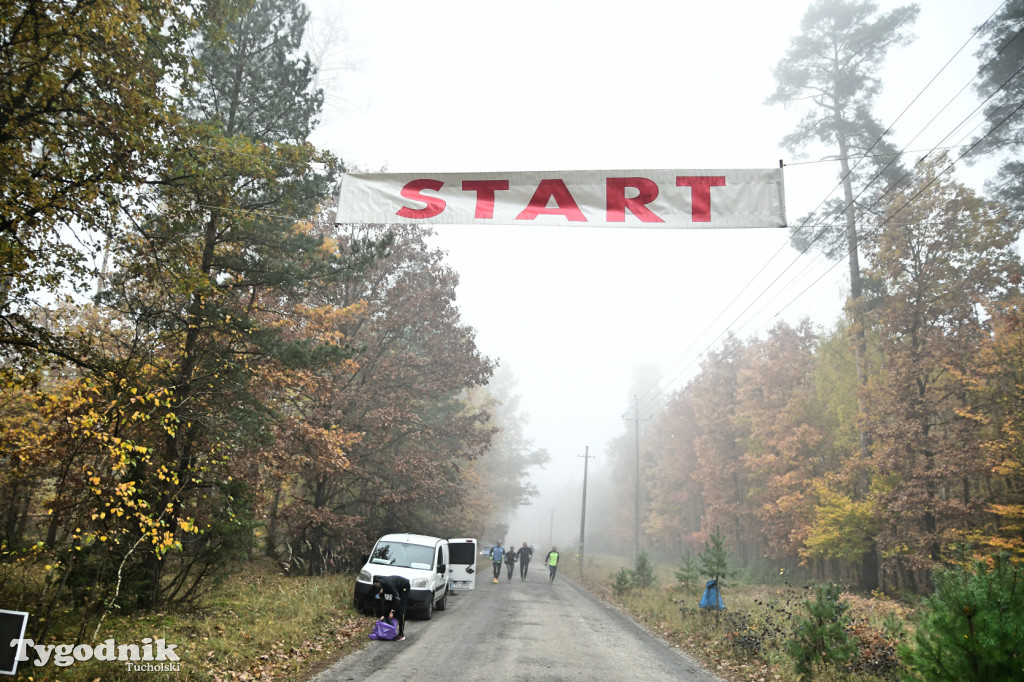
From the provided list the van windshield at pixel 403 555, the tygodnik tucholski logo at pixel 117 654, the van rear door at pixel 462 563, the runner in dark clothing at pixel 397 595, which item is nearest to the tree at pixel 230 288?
the tygodnik tucholski logo at pixel 117 654

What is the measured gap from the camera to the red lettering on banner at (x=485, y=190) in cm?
714

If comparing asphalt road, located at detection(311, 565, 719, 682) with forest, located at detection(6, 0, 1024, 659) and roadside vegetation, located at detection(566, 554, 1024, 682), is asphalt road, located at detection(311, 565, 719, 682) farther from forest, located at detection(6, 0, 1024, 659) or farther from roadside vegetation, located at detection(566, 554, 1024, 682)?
forest, located at detection(6, 0, 1024, 659)

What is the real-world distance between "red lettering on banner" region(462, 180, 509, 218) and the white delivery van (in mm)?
9604

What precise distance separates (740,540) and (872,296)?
24.1 m

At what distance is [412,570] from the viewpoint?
1446 cm

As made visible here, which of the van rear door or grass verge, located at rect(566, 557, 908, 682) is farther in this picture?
the van rear door

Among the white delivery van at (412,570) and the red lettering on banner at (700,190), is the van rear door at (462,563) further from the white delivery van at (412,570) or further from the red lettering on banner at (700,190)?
the red lettering on banner at (700,190)

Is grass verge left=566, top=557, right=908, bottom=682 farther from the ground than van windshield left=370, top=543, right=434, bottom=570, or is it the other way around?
van windshield left=370, top=543, right=434, bottom=570

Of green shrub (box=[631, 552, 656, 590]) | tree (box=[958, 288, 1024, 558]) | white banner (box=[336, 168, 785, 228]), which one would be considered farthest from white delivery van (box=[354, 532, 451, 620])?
tree (box=[958, 288, 1024, 558])

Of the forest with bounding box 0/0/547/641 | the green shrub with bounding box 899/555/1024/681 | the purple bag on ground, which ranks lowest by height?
the purple bag on ground

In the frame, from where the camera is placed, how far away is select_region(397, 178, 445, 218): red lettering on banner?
23.8ft

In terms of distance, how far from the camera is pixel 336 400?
1784cm

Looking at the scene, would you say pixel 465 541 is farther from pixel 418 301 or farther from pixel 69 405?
pixel 69 405

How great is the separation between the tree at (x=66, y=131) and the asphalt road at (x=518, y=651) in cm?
622
